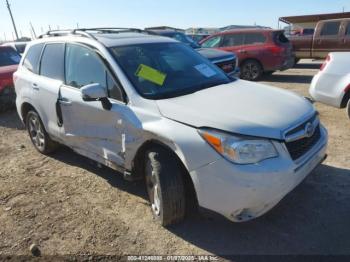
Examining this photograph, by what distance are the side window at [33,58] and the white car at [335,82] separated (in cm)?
441

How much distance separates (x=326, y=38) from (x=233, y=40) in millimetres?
3826

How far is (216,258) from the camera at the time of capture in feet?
9.68

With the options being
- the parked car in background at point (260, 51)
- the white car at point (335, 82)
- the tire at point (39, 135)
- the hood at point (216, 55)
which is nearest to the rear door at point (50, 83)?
the tire at point (39, 135)

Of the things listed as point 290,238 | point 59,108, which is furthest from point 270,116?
point 59,108

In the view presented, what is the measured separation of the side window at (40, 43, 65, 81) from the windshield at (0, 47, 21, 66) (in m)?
5.41

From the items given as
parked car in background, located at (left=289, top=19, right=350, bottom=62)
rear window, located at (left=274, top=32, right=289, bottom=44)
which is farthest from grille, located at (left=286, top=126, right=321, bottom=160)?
parked car in background, located at (left=289, top=19, right=350, bottom=62)

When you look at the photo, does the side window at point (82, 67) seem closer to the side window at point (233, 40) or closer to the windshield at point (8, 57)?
the windshield at point (8, 57)

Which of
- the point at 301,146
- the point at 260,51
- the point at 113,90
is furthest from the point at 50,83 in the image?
the point at 260,51

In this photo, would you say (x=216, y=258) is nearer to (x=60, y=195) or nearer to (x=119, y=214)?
(x=119, y=214)

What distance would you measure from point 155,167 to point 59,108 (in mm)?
1861

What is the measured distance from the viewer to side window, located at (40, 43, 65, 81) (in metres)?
4.44

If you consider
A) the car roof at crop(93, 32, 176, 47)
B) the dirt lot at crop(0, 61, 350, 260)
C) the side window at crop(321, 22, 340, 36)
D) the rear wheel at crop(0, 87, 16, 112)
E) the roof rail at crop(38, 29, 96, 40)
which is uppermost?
the roof rail at crop(38, 29, 96, 40)

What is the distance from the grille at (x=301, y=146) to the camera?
2.95 m

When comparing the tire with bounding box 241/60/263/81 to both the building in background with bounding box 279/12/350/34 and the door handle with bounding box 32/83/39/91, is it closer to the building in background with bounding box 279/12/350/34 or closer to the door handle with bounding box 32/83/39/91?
the door handle with bounding box 32/83/39/91
